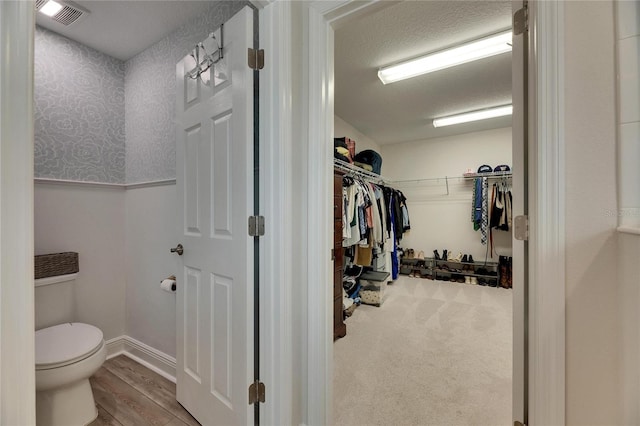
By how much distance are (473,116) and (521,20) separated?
3012 mm

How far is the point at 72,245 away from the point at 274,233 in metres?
1.76

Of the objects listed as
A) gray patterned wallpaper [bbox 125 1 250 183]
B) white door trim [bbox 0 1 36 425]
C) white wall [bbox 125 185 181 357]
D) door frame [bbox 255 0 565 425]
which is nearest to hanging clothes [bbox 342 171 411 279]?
door frame [bbox 255 0 565 425]

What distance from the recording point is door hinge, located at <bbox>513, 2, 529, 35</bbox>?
36.5 inches

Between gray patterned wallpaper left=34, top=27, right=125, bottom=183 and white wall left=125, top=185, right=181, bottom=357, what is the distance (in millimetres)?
343

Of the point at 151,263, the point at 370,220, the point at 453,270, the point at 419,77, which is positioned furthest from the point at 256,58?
the point at 453,270

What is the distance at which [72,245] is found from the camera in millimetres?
1831

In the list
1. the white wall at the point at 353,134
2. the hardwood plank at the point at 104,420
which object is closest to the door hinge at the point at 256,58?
the hardwood plank at the point at 104,420

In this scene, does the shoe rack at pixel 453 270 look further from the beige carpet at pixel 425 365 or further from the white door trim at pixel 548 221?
the white door trim at pixel 548 221

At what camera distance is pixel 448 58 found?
7.20 ft

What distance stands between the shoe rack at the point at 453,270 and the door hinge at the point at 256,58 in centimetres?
435

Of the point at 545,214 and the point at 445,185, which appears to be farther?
the point at 445,185

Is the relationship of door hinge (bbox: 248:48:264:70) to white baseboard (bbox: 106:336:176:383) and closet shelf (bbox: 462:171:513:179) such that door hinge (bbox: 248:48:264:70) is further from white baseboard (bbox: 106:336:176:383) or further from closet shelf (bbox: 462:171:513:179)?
closet shelf (bbox: 462:171:513:179)

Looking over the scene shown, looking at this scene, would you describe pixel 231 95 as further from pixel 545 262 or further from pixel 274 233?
pixel 545 262

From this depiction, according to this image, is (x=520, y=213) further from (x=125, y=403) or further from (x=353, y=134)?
(x=353, y=134)
